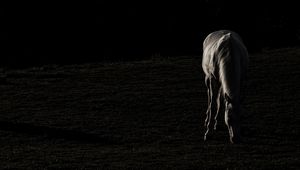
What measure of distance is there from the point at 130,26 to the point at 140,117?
58.2 ft

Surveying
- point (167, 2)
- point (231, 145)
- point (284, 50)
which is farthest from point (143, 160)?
point (167, 2)

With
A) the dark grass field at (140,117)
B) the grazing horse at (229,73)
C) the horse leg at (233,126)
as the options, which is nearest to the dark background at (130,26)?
the dark grass field at (140,117)

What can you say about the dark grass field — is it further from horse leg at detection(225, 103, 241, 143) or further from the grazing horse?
the grazing horse

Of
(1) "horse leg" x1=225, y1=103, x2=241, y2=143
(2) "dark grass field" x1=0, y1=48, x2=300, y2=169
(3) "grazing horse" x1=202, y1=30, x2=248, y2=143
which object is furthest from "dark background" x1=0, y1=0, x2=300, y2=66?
(1) "horse leg" x1=225, y1=103, x2=241, y2=143

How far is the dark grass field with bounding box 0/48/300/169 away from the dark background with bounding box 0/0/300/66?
7.14 metres

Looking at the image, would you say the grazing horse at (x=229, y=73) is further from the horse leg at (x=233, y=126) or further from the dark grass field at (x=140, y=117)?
the dark grass field at (x=140, y=117)

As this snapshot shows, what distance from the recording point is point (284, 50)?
2611 centimetres

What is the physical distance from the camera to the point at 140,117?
54.9ft

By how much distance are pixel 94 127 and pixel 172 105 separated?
279cm

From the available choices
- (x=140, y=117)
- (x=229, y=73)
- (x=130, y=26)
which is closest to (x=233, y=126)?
(x=229, y=73)

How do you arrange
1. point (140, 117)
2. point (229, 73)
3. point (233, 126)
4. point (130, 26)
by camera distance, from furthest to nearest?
point (130, 26), point (140, 117), point (229, 73), point (233, 126)

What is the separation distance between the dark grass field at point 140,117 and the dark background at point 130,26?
23.4 feet

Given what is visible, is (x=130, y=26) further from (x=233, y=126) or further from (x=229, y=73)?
(x=233, y=126)

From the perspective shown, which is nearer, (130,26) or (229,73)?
(229,73)
